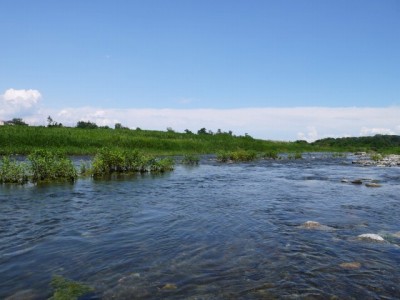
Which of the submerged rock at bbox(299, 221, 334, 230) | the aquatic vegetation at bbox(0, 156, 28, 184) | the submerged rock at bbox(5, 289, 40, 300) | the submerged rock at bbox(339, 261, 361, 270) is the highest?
the aquatic vegetation at bbox(0, 156, 28, 184)

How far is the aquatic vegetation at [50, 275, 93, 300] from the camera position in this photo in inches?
261

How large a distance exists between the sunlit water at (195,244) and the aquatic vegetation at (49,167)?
2174 millimetres

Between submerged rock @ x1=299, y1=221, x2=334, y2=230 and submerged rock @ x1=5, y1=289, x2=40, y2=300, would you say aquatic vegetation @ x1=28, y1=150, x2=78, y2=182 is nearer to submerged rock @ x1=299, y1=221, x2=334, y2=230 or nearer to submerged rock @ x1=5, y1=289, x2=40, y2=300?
submerged rock @ x1=299, y1=221, x2=334, y2=230

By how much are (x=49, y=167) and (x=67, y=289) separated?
1544 centimetres

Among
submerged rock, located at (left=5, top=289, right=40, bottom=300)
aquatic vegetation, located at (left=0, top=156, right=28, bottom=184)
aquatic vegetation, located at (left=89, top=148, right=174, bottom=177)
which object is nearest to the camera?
submerged rock, located at (left=5, top=289, right=40, bottom=300)

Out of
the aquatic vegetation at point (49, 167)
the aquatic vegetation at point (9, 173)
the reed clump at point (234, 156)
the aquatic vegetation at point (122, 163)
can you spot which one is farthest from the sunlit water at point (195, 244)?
the reed clump at point (234, 156)

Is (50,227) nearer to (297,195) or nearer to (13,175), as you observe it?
(13,175)

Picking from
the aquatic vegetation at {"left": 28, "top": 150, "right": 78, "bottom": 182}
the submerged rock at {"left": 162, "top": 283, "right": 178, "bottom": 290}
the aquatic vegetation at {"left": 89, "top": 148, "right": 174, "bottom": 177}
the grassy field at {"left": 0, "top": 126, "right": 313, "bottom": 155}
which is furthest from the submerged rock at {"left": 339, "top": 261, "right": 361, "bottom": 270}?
the grassy field at {"left": 0, "top": 126, "right": 313, "bottom": 155}

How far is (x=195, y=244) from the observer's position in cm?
1012

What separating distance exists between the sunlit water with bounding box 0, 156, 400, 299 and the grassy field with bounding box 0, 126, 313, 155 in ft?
87.8

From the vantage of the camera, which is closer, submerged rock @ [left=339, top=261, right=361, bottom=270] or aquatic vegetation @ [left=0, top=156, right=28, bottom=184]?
submerged rock @ [left=339, top=261, right=361, bottom=270]

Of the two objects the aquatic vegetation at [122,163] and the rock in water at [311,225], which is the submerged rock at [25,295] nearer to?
the rock in water at [311,225]

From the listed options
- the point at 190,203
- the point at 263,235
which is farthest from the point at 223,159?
the point at 263,235

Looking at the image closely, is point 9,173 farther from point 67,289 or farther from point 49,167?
point 67,289
